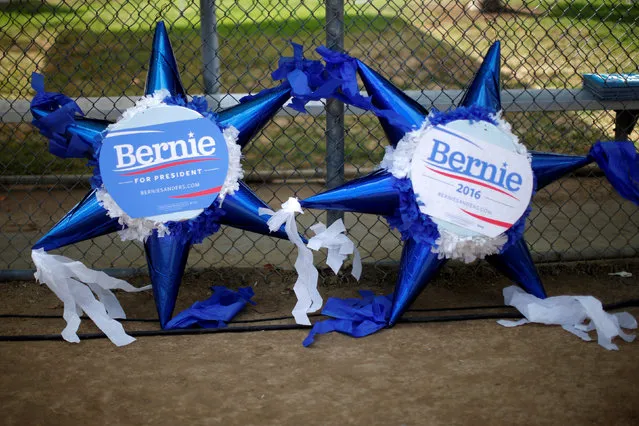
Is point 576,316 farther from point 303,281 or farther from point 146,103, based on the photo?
point 146,103

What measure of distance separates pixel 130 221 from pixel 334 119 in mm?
969

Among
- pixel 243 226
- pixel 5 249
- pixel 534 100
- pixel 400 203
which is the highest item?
pixel 534 100

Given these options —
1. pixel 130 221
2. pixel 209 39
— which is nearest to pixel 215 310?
pixel 130 221

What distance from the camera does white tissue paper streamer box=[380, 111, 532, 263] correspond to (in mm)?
2969

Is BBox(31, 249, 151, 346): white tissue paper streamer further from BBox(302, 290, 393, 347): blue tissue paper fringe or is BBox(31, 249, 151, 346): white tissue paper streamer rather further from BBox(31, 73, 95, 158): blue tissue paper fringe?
BBox(302, 290, 393, 347): blue tissue paper fringe

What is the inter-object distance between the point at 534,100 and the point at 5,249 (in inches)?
107

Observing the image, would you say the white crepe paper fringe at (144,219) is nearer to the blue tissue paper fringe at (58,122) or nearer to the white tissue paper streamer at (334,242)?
the blue tissue paper fringe at (58,122)

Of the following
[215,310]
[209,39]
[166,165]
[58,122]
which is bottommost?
[215,310]

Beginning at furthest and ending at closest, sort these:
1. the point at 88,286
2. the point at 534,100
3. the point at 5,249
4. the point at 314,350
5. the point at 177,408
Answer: the point at 5,249 < the point at 534,100 < the point at 88,286 < the point at 314,350 < the point at 177,408

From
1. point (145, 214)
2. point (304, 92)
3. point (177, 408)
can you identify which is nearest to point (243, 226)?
point (145, 214)

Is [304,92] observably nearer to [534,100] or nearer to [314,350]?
[314,350]

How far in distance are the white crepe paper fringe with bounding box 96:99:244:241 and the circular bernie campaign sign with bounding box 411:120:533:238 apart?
2.24 feet

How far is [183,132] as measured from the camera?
9.84ft

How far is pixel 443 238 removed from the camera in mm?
2969
